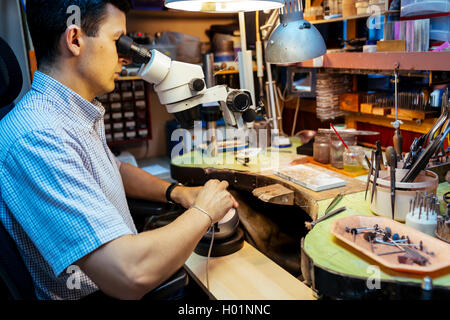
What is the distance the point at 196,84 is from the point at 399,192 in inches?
32.0

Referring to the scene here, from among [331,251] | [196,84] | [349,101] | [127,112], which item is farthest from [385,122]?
[127,112]

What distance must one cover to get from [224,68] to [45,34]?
2.43 metres

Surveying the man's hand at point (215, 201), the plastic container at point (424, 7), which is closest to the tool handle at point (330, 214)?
the man's hand at point (215, 201)

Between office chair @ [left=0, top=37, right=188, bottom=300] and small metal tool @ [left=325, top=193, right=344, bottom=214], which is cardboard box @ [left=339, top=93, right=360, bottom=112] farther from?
office chair @ [left=0, top=37, right=188, bottom=300]

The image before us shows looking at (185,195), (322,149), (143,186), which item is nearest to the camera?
(185,195)

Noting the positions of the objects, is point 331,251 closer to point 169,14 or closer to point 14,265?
point 14,265

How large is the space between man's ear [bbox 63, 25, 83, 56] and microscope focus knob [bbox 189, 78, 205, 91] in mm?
477

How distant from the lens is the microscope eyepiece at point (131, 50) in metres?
1.21

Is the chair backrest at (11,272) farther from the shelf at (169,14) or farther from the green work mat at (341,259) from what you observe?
the shelf at (169,14)

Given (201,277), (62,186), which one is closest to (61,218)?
(62,186)

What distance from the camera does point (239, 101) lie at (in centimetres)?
156

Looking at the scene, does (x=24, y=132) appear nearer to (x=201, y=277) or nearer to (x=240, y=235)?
(x=201, y=277)

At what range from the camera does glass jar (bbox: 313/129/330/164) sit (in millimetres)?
1855
